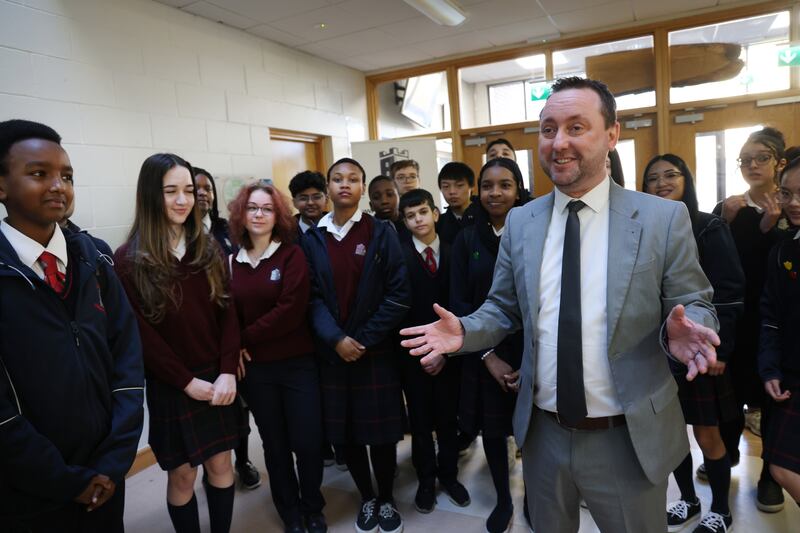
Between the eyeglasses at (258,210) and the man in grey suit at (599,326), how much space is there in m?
1.16

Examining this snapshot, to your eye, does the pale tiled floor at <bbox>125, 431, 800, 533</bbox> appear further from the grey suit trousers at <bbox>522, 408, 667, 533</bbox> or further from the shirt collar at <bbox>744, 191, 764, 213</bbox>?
the shirt collar at <bbox>744, 191, 764, 213</bbox>

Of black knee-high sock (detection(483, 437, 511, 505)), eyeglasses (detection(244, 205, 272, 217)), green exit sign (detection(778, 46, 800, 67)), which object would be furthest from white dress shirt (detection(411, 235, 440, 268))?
green exit sign (detection(778, 46, 800, 67))

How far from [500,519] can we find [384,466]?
0.56 meters

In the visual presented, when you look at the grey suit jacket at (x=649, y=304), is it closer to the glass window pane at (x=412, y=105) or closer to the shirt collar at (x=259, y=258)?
the shirt collar at (x=259, y=258)

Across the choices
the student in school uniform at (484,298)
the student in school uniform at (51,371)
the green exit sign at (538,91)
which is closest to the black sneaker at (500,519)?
the student in school uniform at (484,298)

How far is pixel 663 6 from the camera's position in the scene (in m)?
4.31

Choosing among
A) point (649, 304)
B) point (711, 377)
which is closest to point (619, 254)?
point (649, 304)

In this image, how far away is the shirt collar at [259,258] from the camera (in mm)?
2164

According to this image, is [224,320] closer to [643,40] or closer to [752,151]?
[752,151]

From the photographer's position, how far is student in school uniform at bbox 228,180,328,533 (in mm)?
2115

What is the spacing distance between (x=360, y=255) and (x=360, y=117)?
3.96 meters

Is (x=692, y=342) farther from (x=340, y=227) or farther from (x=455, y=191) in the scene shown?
(x=455, y=191)

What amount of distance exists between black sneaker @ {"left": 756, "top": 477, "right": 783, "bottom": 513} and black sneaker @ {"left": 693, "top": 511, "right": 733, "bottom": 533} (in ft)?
0.92

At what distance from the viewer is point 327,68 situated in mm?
5242
